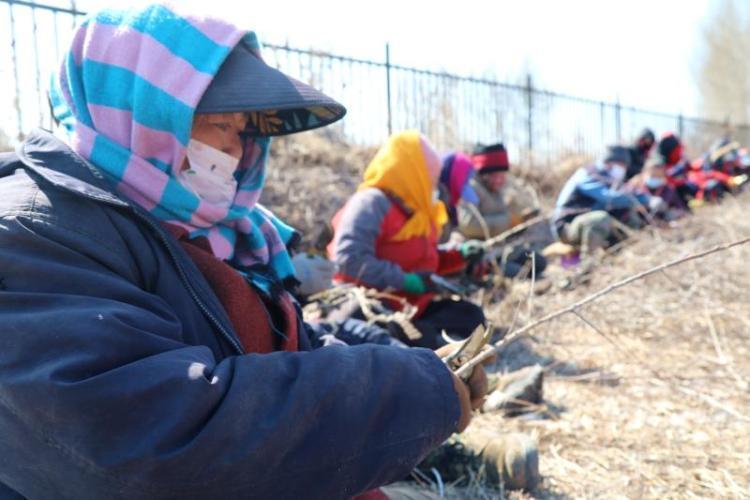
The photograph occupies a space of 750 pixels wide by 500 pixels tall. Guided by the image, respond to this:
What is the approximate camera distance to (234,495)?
3.64 ft

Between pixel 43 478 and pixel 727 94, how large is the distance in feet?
137

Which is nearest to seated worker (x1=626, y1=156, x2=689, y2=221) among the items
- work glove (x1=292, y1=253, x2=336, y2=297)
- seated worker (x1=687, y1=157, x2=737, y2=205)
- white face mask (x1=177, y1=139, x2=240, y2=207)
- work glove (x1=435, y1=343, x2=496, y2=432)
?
seated worker (x1=687, y1=157, x2=737, y2=205)

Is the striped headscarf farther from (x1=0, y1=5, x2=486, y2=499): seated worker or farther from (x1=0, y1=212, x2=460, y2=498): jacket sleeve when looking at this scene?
(x1=0, y1=212, x2=460, y2=498): jacket sleeve

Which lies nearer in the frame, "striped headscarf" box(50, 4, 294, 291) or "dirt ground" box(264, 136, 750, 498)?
"striped headscarf" box(50, 4, 294, 291)

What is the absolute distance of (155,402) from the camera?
106cm

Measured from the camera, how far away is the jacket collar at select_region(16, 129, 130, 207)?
1.22m

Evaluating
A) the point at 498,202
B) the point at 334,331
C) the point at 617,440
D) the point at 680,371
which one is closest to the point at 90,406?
the point at 334,331

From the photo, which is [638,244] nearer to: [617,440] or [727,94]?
[617,440]

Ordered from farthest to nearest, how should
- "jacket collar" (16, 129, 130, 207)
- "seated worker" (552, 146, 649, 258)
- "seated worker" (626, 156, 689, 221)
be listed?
"seated worker" (626, 156, 689, 221), "seated worker" (552, 146, 649, 258), "jacket collar" (16, 129, 130, 207)

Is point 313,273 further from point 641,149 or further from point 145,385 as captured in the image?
point 641,149

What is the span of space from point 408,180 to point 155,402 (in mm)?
3090

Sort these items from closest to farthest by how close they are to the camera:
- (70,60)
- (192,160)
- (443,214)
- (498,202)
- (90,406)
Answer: (90,406), (70,60), (192,160), (443,214), (498,202)

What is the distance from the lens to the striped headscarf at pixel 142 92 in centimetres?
139

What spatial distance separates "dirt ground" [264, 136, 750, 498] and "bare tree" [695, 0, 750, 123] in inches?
1349
